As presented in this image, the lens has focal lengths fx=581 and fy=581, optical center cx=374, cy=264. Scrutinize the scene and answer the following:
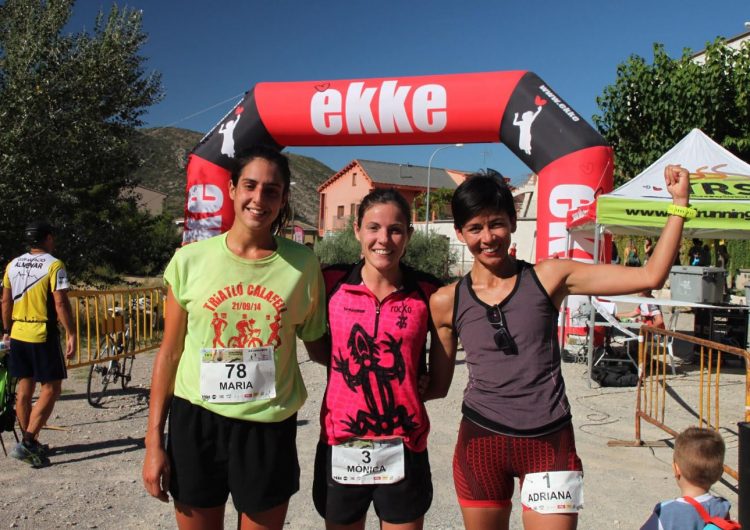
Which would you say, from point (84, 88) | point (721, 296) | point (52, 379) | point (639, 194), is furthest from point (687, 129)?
point (52, 379)

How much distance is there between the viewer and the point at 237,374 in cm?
190

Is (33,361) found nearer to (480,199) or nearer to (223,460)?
(223,460)

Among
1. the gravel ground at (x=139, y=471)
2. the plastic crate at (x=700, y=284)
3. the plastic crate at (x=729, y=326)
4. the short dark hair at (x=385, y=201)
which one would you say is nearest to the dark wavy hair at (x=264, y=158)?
the short dark hair at (x=385, y=201)

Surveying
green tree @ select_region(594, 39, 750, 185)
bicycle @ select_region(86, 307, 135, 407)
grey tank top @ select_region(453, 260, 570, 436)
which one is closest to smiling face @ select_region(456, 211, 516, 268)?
grey tank top @ select_region(453, 260, 570, 436)

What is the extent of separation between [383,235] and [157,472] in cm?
111

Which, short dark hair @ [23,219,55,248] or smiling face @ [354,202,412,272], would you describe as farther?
short dark hair @ [23,219,55,248]

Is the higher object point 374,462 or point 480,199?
point 480,199

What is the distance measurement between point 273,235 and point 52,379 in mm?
3334

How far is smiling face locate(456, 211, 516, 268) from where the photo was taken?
2078 millimetres

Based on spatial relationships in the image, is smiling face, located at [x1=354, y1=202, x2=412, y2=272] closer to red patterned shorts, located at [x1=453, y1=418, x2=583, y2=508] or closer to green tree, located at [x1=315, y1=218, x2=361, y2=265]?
red patterned shorts, located at [x1=453, y1=418, x2=583, y2=508]

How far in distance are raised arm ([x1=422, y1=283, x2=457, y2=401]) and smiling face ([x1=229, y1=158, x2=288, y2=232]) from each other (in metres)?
0.67

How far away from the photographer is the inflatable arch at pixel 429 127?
23.4 feet

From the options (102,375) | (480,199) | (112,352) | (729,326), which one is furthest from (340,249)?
(480,199)

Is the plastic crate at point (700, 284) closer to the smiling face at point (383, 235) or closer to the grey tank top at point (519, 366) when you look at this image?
the grey tank top at point (519, 366)
